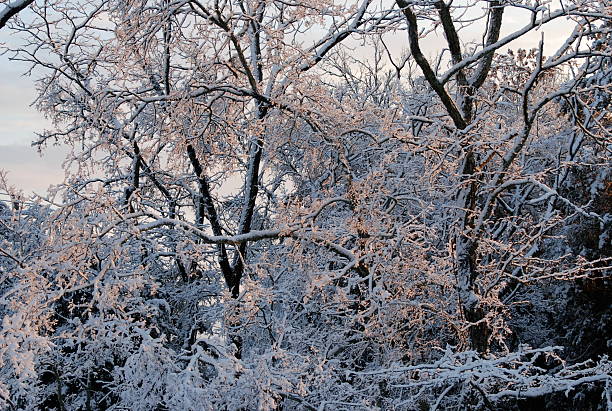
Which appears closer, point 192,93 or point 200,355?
point 200,355

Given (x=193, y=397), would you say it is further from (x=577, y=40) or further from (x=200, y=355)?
(x=577, y=40)

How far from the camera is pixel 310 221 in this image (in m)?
8.36

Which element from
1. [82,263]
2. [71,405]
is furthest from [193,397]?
[71,405]

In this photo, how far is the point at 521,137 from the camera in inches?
300

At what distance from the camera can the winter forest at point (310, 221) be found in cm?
709

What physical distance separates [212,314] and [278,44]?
16.0 feet

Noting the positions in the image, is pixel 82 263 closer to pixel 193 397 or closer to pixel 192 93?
pixel 193 397

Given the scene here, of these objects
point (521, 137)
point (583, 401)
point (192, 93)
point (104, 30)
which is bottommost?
point (583, 401)

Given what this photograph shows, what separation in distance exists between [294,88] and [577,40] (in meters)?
3.68

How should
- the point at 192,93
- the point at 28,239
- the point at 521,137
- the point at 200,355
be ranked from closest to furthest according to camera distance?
1. the point at 200,355
2. the point at 521,137
3. the point at 192,93
4. the point at 28,239

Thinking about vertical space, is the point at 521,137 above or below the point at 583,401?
above

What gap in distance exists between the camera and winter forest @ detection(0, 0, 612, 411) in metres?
7.09

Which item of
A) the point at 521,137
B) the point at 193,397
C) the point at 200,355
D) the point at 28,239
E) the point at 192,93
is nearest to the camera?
the point at 193,397

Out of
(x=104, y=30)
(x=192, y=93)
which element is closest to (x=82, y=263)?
(x=192, y=93)
